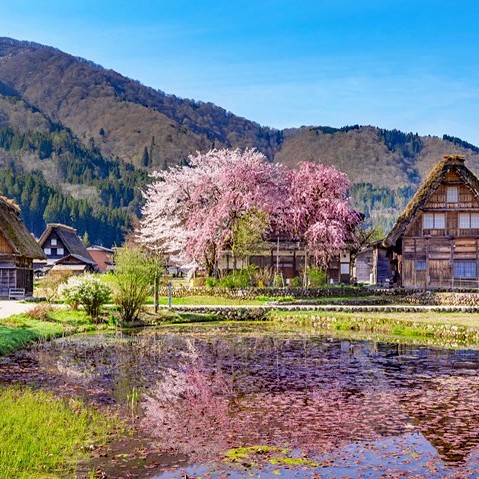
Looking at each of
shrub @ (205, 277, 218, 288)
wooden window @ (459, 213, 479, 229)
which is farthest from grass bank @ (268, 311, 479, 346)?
wooden window @ (459, 213, 479, 229)

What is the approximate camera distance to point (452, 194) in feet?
179

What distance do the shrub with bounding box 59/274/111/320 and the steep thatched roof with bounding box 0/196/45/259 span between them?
608 inches

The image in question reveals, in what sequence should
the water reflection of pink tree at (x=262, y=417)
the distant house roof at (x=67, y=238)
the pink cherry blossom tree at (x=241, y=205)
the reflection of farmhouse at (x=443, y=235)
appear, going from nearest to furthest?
the water reflection of pink tree at (x=262, y=417)
the pink cherry blossom tree at (x=241, y=205)
the reflection of farmhouse at (x=443, y=235)
the distant house roof at (x=67, y=238)

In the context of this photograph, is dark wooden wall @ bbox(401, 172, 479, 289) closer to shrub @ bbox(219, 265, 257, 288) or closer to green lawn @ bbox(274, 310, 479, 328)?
shrub @ bbox(219, 265, 257, 288)

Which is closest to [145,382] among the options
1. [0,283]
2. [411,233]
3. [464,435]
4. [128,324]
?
[464,435]

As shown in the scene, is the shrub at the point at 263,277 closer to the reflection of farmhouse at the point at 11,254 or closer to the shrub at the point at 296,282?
the shrub at the point at 296,282

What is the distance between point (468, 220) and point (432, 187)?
4.34 metres

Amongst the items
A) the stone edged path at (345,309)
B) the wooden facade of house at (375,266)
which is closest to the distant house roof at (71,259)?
the wooden facade of house at (375,266)

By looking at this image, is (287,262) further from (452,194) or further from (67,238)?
(67,238)

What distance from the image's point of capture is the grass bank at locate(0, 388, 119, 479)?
9.70m

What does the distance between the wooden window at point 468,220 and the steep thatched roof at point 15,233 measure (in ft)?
114

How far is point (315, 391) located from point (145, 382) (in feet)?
14.6

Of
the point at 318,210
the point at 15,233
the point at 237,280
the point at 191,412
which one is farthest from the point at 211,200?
the point at 191,412

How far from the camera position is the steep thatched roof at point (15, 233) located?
Result: 47.5 meters
